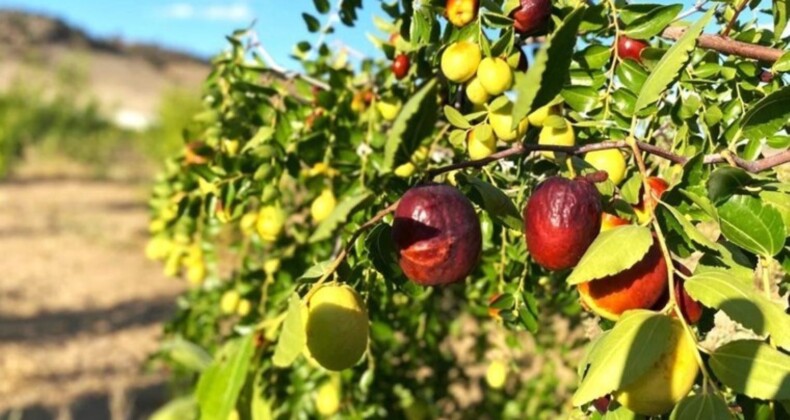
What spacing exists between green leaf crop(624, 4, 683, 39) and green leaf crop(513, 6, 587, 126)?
1.10 feet

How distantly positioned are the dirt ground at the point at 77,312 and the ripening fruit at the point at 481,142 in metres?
3.39

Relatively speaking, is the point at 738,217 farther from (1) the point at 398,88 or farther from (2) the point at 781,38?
(1) the point at 398,88

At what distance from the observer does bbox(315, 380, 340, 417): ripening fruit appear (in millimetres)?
1487

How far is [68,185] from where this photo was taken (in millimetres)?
14914

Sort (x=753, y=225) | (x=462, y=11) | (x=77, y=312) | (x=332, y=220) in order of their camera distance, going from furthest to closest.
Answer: (x=77, y=312)
(x=462, y=11)
(x=753, y=225)
(x=332, y=220)

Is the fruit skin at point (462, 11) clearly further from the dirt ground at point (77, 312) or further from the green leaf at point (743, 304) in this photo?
the dirt ground at point (77, 312)

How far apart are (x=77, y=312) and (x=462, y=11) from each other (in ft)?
20.4

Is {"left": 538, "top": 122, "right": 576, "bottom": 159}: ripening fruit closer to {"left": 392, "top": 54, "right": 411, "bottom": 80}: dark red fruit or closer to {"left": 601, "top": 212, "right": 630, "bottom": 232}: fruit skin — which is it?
{"left": 601, "top": 212, "right": 630, "bottom": 232}: fruit skin

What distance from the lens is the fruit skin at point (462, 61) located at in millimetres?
879

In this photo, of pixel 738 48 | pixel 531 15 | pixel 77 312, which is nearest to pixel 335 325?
pixel 531 15

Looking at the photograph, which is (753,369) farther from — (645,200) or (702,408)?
(645,200)

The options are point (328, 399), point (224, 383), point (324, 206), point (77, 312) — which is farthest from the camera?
point (77, 312)

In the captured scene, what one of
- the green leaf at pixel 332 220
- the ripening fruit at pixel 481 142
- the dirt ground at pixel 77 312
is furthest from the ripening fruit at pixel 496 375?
the dirt ground at pixel 77 312

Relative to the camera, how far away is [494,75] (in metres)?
0.86
